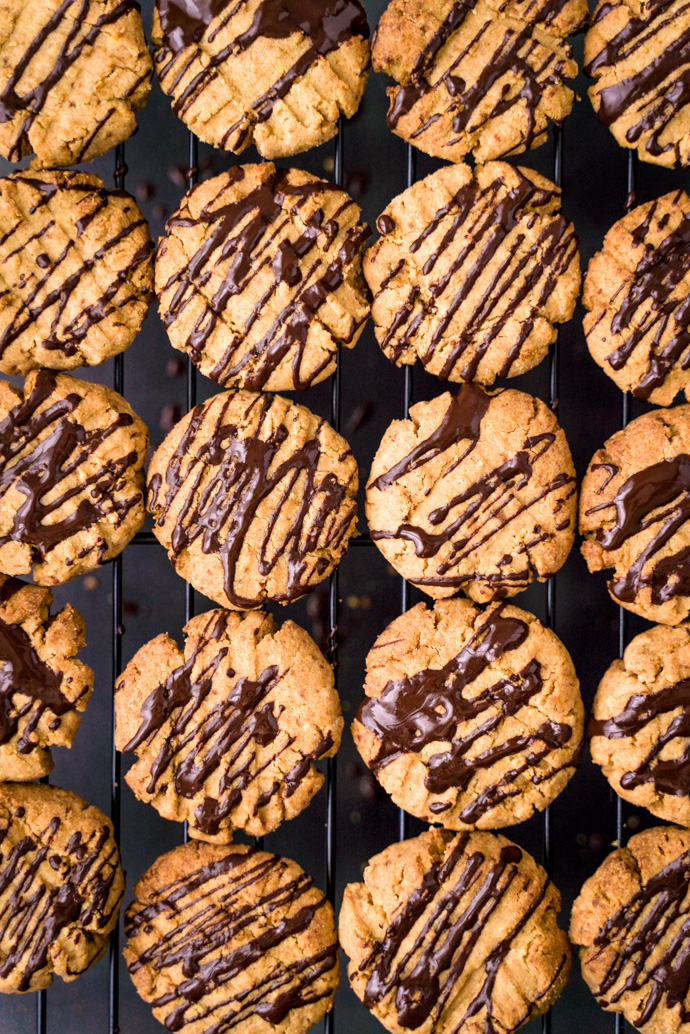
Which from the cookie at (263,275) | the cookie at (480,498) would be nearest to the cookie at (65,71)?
the cookie at (263,275)

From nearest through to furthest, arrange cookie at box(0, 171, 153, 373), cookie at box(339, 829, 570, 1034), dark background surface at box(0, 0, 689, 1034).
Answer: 1. cookie at box(339, 829, 570, 1034)
2. cookie at box(0, 171, 153, 373)
3. dark background surface at box(0, 0, 689, 1034)

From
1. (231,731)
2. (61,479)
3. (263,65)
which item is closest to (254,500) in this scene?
(61,479)

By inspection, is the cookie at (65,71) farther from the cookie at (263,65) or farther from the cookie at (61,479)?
the cookie at (61,479)

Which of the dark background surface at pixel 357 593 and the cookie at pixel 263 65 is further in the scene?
the dark background surface at pixel 357 593

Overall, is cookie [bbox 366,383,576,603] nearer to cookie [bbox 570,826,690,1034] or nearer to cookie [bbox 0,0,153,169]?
cookie [bbox 570,826,690,1034]

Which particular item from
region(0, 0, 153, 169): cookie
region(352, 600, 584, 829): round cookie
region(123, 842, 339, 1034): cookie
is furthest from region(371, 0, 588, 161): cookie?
region(123, 842, 339, 1034): cookie

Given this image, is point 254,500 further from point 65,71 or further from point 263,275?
point 65,71
